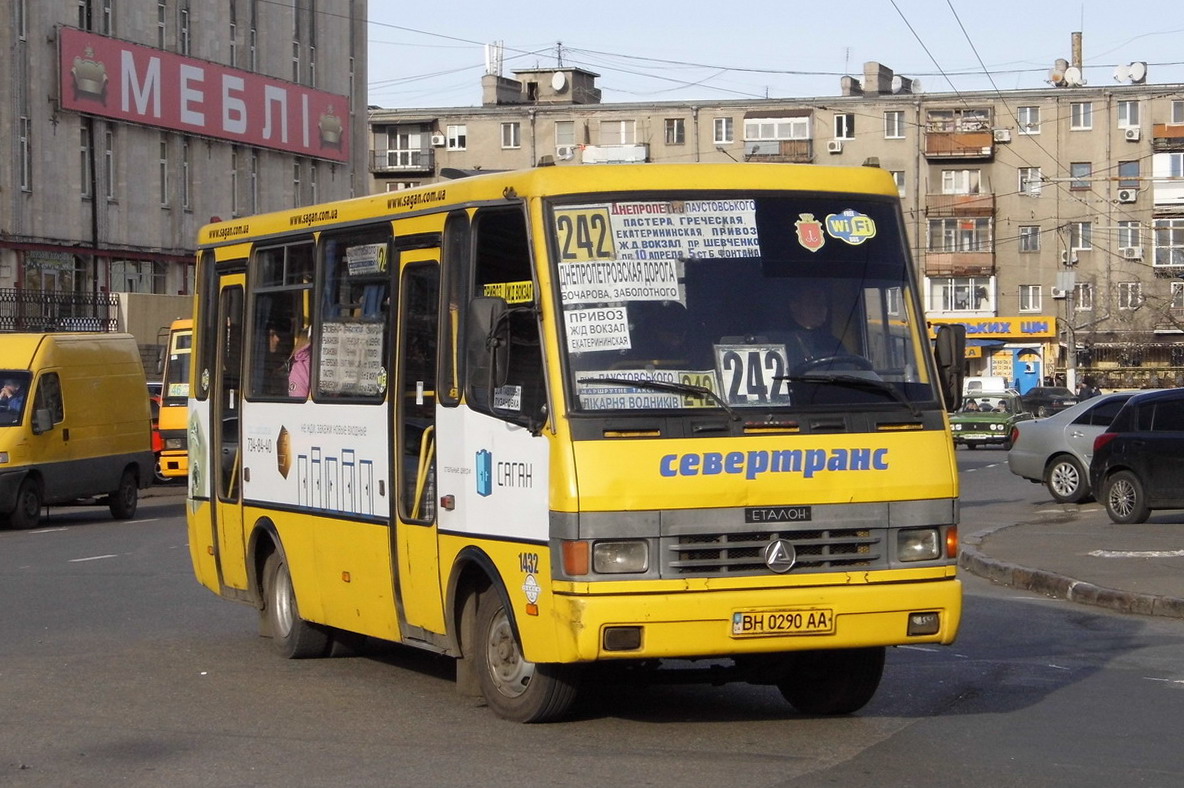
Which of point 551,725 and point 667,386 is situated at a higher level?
point 667,386

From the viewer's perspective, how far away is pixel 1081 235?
283 feet

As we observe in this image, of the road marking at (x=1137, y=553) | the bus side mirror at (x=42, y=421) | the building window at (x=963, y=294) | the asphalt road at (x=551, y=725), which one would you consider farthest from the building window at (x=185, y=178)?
the asphalt road at (x=551, y=725)

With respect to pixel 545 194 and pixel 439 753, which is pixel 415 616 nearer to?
pixel 439 753

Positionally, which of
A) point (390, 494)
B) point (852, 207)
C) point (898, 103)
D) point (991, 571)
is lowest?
point (991, 571)

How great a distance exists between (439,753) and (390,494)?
2.01 m

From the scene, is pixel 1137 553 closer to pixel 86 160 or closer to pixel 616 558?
pixel 616 558

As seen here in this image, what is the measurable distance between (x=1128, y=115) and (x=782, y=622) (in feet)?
271

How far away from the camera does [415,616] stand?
31.6 ft

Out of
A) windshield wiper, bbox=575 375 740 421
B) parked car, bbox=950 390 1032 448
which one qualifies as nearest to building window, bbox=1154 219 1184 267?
parked car, bbox=950 390 1032 448

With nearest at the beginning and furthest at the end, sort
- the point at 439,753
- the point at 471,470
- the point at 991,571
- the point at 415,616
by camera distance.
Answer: the point at 439,753, the point at 471,470, the point at 415,616, the point at 991,571

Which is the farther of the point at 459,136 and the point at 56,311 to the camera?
the point at 459,136

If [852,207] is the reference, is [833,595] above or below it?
below

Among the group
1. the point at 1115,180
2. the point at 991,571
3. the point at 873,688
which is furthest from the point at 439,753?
the point at 1115,180

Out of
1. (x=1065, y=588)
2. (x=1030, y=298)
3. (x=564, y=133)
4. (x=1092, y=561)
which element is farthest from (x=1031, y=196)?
(x=1065, y=588)
